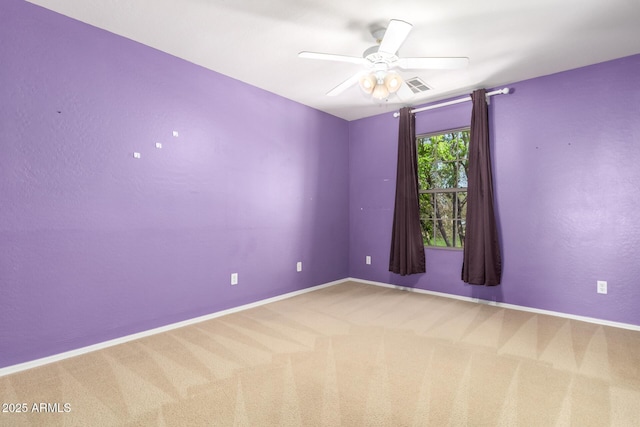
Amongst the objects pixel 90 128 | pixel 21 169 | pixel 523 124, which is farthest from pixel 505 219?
pixel 21 169

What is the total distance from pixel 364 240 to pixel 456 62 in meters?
3.03

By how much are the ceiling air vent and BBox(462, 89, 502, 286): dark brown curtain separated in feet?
1.98

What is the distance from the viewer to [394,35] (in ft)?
6.72

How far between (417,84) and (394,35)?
173 cm

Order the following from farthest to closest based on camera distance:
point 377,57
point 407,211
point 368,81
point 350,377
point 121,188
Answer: point 407,211
point 121,188
point 368,81
point 377,57
point 350,377

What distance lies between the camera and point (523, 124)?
3.53 metres

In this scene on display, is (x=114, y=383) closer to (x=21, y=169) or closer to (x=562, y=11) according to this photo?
(x=21, y=169)

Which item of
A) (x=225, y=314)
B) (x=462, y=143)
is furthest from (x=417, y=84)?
(x=225, y=314)

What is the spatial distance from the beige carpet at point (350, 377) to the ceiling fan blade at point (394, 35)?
89.0 inches

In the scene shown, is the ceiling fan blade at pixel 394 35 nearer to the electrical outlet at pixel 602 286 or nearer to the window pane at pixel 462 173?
the window pane at pixel 462 173

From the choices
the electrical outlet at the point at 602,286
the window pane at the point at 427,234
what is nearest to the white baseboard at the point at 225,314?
the electrical outlet at the point at 602,286

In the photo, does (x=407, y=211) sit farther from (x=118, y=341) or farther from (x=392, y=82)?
(x=118, y=341)

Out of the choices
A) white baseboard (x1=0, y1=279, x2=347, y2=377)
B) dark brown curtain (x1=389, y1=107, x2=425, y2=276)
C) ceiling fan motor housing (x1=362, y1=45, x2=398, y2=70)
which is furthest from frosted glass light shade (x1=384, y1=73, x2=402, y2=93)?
white baseboard (x1=0, y1=279, x2=347, y2=377)

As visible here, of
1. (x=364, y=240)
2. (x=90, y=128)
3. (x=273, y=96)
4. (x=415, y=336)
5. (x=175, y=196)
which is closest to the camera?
(x=90, y=128)
